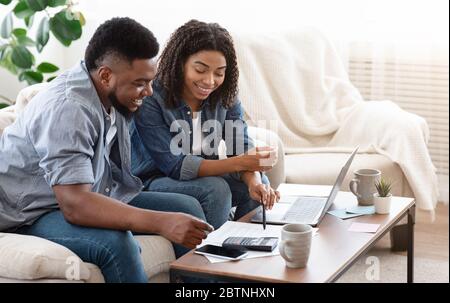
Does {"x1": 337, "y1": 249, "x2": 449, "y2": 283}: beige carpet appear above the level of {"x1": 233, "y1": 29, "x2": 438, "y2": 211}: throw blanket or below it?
below

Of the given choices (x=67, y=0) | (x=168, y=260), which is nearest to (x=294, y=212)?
(x=168, y=260)

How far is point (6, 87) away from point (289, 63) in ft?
4.20

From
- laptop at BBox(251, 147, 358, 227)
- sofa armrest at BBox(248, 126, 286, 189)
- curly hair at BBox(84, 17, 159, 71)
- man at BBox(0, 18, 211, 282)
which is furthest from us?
sofa armrest at BBox(248, 126, 286, 189)

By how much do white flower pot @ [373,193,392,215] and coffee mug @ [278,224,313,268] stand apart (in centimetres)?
51

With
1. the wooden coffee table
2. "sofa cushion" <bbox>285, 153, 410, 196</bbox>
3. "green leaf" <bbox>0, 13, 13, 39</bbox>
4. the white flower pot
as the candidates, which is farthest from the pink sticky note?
"green leaf" <bbox>0, 13, 13, 39</bbox>

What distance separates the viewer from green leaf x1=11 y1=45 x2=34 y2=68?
10.8 feet

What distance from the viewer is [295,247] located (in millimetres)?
1856

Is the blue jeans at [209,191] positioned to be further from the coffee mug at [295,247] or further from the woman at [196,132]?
the coffee mug at [295,247]

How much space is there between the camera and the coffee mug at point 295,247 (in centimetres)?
186

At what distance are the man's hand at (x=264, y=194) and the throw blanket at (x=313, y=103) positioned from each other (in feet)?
2.98

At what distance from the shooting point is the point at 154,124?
2498 mm

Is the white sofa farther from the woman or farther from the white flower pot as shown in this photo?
the white flower pot
